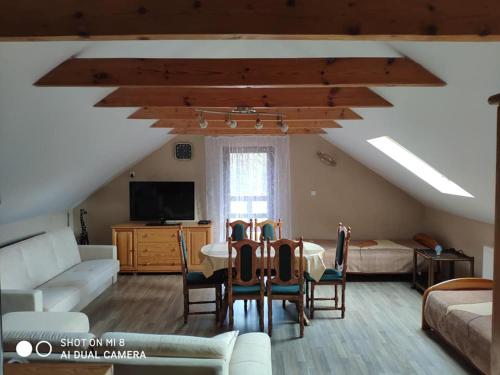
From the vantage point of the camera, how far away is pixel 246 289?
4.12 metres

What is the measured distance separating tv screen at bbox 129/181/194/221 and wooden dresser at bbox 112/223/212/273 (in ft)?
1.03

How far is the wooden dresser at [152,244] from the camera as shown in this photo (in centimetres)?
637

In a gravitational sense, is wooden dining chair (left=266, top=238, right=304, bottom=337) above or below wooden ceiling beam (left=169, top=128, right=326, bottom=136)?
below

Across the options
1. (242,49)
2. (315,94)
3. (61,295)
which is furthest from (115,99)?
(61,295)

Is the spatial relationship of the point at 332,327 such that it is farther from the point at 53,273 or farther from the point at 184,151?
the point at 184,151

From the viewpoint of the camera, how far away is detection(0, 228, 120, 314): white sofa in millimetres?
3586

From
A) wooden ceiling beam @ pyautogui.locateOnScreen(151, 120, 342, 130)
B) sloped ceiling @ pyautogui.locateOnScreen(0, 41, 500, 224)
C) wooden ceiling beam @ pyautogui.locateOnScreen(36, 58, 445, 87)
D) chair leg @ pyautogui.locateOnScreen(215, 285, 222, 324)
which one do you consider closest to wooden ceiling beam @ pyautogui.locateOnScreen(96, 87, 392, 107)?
sloped ceiling @ pyautogui.locateOnScreen(0, 41, 500, 224)

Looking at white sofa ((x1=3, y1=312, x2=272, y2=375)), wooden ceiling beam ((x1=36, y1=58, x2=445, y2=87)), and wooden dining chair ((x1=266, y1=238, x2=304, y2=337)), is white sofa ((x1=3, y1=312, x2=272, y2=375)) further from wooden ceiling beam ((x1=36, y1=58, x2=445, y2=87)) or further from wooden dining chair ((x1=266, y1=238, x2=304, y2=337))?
wooden dining chair ((x1=266, y1=238, x2=304, y2=337))

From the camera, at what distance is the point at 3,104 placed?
2.47 meters

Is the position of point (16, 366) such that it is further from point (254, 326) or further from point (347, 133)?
point (347, 133)

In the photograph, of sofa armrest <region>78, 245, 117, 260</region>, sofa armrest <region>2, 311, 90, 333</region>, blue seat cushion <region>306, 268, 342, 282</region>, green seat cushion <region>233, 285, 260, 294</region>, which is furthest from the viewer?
sofa armrest <region>78, 245, 117, 260</region>

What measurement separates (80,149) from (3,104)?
5.37ft

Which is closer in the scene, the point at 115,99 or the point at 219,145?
the point at 115,99

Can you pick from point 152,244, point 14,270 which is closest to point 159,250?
point 152,244
